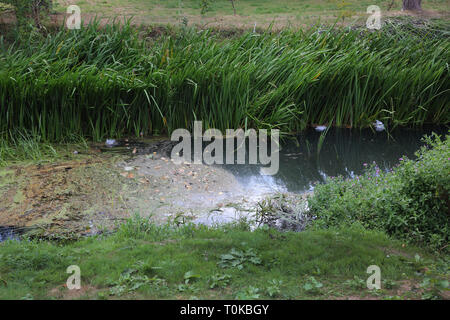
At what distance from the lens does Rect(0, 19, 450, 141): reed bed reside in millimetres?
6574

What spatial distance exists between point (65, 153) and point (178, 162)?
1.56 metres

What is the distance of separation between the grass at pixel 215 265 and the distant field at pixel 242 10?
22.2 feet

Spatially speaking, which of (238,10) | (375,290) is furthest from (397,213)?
(238,10)

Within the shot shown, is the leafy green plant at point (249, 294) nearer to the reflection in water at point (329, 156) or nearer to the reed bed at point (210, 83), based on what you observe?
the reflection in water at point (329, 156)

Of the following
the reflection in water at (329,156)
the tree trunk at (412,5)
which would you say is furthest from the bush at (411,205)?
the tree trunk at (412,5)

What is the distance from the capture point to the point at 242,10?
12.4 meters

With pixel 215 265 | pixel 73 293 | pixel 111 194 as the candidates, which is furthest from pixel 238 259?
pixel 111 194

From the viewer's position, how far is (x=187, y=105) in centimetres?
711

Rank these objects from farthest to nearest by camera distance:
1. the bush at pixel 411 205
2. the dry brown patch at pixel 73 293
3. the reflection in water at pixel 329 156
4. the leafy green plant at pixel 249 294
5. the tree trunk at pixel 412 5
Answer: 1. the tree trunk at pixel 412 5
2. the reflection in water at pixel 329 156
3. the bush at pixel 411 205
4. the dry brown patch at pixel 73 293
5. the leafy green plant at pixel 249 294

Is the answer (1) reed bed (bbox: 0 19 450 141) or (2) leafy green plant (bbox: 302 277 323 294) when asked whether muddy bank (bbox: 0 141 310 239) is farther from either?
(2) leafy green plant (bbox: 302 277 323 294)

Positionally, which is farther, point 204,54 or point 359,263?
point 204,54

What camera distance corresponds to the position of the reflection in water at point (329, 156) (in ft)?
19.8

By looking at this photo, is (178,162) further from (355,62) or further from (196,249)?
(355,62)

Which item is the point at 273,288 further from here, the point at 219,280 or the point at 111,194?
the point at 111,194
